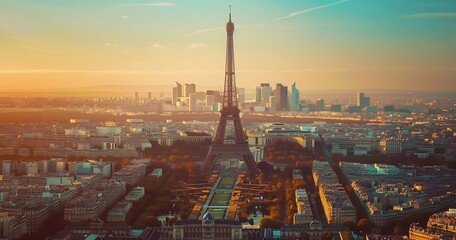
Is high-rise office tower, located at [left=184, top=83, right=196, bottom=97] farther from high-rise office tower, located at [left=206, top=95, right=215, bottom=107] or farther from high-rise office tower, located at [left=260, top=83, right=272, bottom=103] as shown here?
high-rise office tower, located at [left=260, top=83, right=272, bottom=103]

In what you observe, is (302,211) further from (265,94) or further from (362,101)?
(265,94)

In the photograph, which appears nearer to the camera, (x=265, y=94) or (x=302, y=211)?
(x=302, y=211)

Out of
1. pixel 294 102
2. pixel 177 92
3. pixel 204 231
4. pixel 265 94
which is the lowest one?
pixel 204 231

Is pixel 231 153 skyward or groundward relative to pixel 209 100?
groundward

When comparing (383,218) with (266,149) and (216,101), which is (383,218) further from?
(216,101)

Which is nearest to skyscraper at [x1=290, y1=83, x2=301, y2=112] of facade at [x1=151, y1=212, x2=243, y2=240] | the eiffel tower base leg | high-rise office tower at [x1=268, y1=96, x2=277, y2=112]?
high-rise office tower at [x1=268, y1=96, x2=277, y2=112]

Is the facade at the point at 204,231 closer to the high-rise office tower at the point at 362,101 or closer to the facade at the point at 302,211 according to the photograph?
the facade at the point at 302,211

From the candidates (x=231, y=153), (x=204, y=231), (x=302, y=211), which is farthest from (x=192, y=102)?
(x=204, y=231)

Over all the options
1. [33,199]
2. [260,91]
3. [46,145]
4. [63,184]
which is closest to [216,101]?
[260,91]
